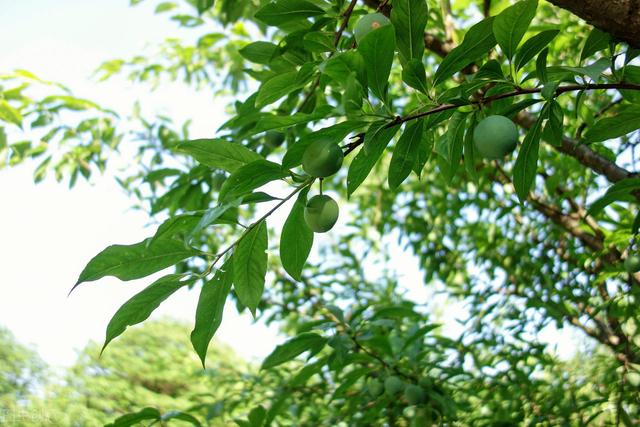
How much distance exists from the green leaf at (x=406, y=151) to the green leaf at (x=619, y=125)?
24 cm

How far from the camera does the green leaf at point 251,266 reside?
0.73 m

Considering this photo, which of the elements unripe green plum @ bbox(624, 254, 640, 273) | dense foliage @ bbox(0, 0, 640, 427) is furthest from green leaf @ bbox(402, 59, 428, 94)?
unripe green plum @ bbox(624, 254, 640, 273)

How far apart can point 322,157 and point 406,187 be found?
1.92 metres

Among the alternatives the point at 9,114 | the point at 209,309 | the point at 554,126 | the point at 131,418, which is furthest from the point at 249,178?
the point at 9,114

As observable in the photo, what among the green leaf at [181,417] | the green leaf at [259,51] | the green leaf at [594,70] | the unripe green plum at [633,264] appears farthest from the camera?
the green leaf at [181,417]

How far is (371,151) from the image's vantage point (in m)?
0.66

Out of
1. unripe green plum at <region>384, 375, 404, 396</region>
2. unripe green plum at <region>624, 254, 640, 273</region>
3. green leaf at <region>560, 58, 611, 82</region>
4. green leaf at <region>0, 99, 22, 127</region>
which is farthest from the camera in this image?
green leaf at <region>0, 99, 22, 127</region>

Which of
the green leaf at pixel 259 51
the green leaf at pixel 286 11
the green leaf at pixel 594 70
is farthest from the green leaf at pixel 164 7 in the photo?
the green leaf at pixel 594 70

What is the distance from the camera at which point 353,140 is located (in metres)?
0.71

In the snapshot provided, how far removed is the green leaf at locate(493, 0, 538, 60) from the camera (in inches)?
25.2

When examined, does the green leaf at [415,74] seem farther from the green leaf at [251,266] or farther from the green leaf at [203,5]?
the green leaf at [203,5]

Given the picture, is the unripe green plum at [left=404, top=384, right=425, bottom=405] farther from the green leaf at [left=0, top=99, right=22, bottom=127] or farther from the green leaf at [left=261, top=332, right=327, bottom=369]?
the green leaf at [left=0, top=99, right=22, bottom=127]

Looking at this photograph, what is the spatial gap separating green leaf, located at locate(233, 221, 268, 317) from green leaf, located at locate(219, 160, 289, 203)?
10 centimetres

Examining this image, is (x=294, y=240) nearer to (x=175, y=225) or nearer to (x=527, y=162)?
(x=175, y=225)
